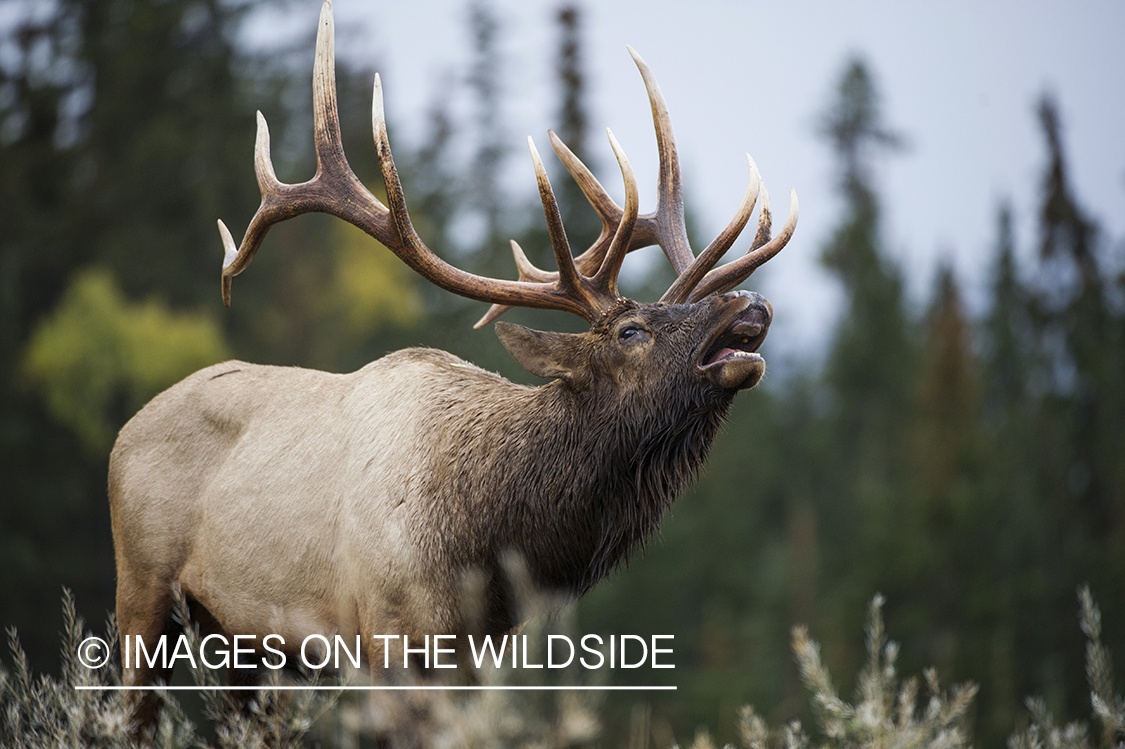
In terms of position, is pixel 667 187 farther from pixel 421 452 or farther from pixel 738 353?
pixel 421 452

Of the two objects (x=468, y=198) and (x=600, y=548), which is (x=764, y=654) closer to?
(x=468, y=198)

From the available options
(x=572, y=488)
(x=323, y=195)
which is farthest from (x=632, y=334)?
(x=323, y=195)

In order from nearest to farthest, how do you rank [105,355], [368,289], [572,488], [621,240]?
[572,488] → [621,240] → [105,355] → [368,289]

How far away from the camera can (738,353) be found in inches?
132

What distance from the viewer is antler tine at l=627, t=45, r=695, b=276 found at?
14.1 feet

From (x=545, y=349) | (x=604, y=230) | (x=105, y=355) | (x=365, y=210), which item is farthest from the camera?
(x=105, y=355)

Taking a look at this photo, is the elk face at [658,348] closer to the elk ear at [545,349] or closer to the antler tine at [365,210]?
the elk ear at [545,349]

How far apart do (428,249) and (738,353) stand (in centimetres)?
129

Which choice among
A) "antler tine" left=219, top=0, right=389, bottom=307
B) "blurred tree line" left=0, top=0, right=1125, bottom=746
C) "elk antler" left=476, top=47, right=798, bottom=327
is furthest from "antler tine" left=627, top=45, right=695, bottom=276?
"blurred tree line" left=0, top=0, right=1125, bottom=746

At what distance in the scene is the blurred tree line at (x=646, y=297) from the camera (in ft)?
49.5

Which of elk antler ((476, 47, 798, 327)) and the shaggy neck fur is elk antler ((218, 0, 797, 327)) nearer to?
elk antler ((476, 47, 798, 327))

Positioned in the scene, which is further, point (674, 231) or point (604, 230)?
point (604, 230)

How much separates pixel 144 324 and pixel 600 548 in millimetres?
12961

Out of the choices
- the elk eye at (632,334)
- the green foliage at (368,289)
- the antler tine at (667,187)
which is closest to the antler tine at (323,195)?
the elk eye at (632,334)
